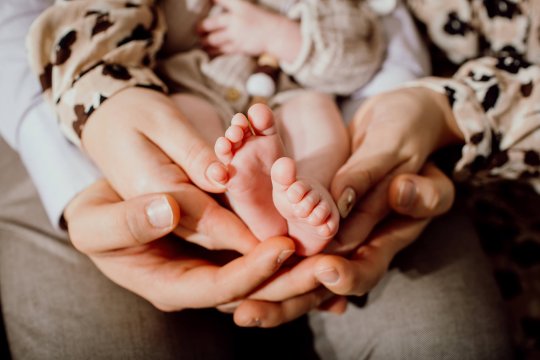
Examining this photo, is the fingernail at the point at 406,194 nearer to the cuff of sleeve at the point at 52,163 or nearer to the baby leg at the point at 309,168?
the baby leg at the point at 309,168

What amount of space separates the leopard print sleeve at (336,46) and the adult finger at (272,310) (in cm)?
32

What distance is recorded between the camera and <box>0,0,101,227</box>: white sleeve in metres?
0.59

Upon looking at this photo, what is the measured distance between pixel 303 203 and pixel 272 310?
18cm

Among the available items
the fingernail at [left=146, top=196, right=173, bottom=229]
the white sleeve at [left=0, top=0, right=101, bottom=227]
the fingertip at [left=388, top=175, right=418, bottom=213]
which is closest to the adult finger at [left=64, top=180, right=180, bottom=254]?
the fingernail at [left=146, top=196, right=173, bottom=229]

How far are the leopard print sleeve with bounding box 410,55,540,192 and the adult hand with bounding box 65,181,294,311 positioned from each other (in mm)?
329

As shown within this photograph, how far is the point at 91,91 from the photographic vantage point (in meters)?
0.52

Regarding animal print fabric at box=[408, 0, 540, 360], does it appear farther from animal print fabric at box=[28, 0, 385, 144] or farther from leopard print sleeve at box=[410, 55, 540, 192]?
animal print fabric at box=[28, 0, 385, 144]

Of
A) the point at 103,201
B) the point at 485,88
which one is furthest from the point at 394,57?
the point at 103,201

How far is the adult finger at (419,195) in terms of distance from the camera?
1.66ft

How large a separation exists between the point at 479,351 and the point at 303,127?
373 millimetres

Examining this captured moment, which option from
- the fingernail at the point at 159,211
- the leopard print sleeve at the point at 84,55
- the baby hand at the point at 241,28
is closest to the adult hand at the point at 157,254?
the fingernail at the point at 159,211

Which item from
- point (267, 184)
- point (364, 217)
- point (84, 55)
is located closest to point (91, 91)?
point (84, 55)

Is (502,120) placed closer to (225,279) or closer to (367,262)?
(367,262)

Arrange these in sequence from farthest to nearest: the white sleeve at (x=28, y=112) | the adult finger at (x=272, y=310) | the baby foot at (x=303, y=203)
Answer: the white sleeve at (x=28, y=112) < the adult finger at (x=272, y=310) < the baby foot at (x=303, y=203)
